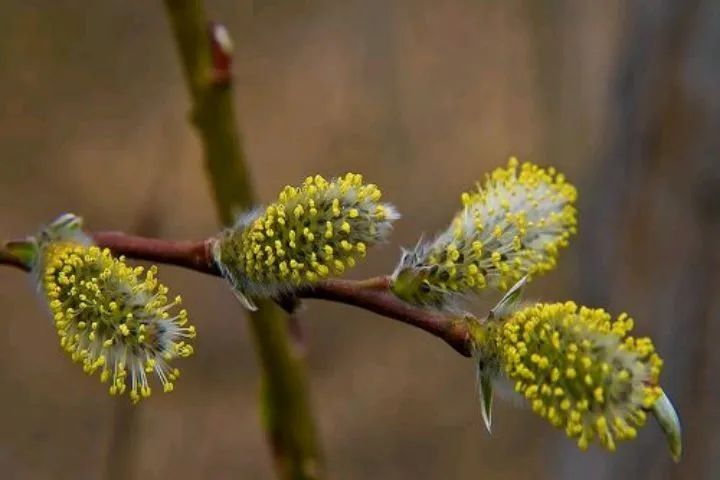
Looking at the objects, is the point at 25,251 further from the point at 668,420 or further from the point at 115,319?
the point at 668,420

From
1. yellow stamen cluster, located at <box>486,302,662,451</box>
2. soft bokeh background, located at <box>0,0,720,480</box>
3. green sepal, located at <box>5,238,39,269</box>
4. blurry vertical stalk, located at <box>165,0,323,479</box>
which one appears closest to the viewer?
yellow stamen cluster, located at <box>486,302,662,451</box>

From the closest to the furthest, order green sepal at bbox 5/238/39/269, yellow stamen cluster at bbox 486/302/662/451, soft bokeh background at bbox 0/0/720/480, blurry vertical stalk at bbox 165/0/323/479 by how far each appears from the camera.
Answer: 1. yellow stamen cluster at bbox 486/302/662/451
2. green sepal at bbox 5/238/39/269
3. blurry vertical stalk at bbox 165/0/323/479
4. soft bokeh background at bbox 0/0/720/480

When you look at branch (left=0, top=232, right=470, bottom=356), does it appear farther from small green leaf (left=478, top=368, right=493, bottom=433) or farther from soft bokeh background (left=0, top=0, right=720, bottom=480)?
soft bokeh background (left=0, top=0, right=720, bottom=480)

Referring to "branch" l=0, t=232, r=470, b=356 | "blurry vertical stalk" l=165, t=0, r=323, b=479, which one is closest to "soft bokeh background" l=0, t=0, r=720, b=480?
"blurry vertical stalk" l=165, t=0, r=323, b=479

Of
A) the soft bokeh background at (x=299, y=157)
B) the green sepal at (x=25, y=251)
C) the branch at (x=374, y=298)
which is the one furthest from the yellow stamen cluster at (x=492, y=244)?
the soft bokeh background at (x=299, y=157)

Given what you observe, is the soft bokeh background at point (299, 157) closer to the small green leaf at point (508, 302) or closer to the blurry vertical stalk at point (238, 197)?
the blurry vertical stalk at point (238, 197)

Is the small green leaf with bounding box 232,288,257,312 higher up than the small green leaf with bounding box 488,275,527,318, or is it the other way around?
the small green leaf with bounding box 232,288,257,312

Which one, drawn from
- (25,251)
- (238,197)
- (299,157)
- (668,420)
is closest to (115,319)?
(25,251)

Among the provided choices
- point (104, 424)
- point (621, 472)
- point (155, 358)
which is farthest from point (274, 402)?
point (104, 424)
